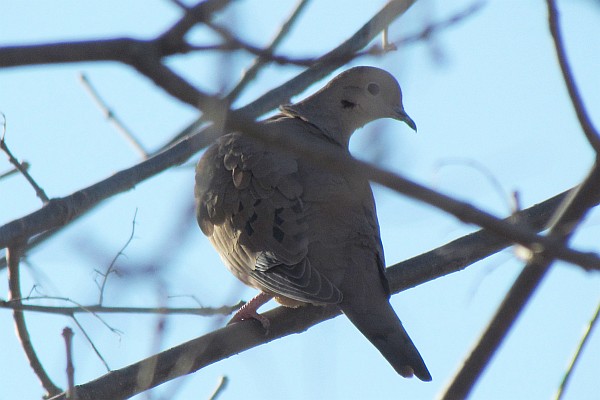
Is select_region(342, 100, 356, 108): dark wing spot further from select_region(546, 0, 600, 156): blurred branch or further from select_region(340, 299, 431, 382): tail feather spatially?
select_region(546, 0, 600, 156): blurred branch

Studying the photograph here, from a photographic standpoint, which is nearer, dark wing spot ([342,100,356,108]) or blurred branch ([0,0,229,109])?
blurred branch ([0,0,229,109])

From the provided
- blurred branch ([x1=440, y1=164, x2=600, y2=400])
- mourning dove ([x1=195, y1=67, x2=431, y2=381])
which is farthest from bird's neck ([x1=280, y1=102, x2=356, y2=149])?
blurred branch ([x1=440, y1=164, x2=600, y2=400])

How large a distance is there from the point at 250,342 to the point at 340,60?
2101mm

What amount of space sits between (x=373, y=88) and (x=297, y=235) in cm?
183

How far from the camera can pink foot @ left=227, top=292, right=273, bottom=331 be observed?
391 cm

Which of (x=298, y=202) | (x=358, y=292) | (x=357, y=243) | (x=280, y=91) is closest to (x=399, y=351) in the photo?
(x=358, y=292)

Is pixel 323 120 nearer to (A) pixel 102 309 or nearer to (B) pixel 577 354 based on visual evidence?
(A) pixel 102 309

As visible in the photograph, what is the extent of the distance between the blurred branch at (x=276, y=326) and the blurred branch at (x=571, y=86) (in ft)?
4.36

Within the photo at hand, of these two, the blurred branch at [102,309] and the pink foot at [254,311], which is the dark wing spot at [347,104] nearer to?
the pink foot at [254,311]

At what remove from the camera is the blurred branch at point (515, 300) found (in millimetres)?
1693

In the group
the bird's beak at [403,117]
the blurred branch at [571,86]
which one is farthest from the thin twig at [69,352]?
the bird's beak at [403,117]

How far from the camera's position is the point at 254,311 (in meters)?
4.07

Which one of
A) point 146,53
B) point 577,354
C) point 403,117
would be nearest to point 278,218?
point 403,117

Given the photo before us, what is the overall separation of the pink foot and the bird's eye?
6.14ft
